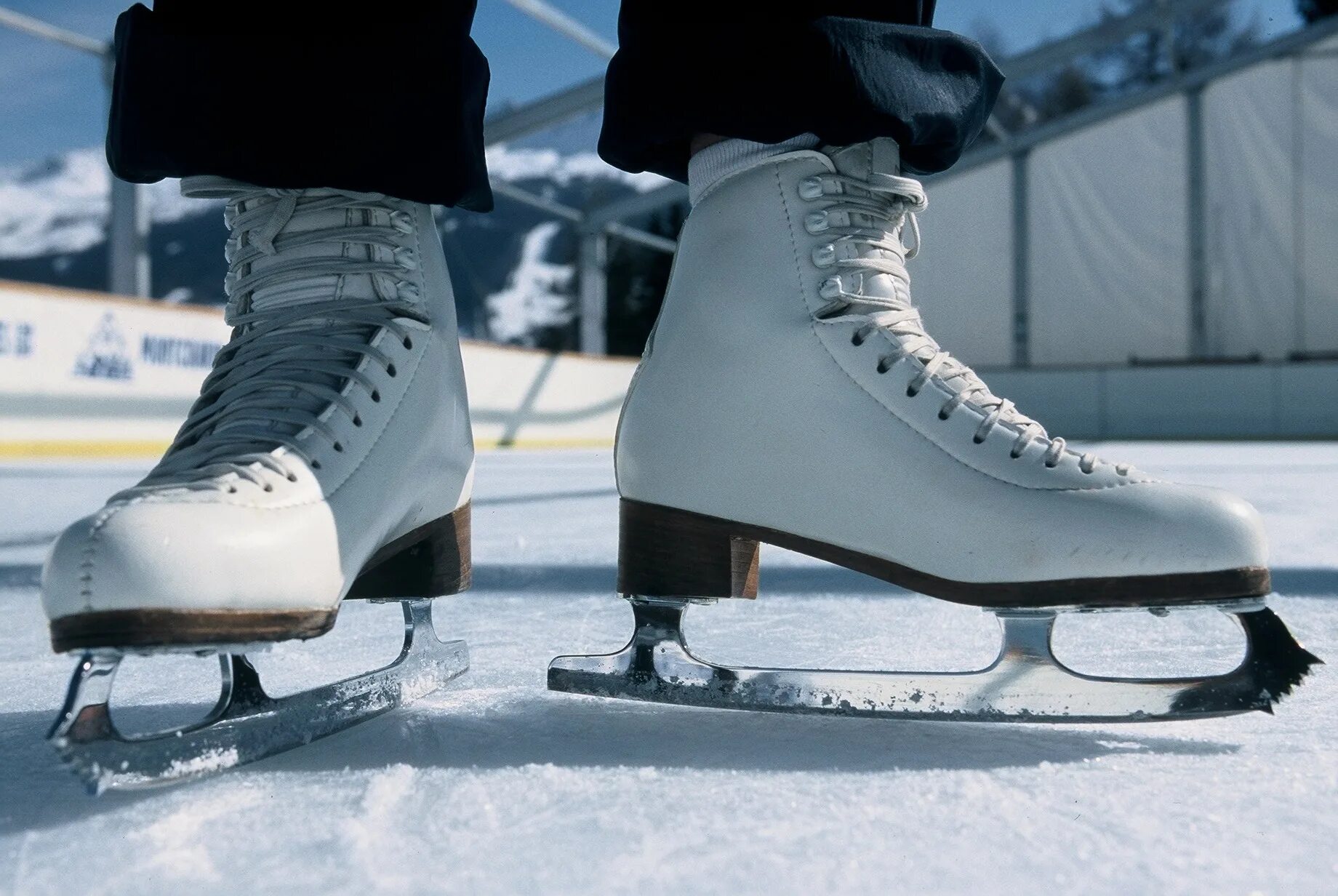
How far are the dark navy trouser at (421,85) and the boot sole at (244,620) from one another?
0.19 metres

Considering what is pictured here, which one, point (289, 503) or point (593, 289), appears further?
point (593, 289)

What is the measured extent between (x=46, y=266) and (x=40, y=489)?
818 inches

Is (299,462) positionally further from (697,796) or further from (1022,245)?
(1022,245)

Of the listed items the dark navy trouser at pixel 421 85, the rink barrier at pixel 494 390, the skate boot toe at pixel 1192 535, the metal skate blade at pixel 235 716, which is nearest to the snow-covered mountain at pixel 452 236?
the rink barrier at pixel 494 390

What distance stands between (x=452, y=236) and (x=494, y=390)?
2918mm

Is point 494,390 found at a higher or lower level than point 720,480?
higher

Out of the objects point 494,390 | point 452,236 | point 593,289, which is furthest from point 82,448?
point 452,236

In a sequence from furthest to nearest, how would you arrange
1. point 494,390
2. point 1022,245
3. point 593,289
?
point 1022,245
point 593,289
point 494,390

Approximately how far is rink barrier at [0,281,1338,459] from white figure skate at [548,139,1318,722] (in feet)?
5.91

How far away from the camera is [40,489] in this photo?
8.01 ft

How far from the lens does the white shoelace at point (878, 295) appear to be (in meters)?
0.56

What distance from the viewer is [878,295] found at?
23.0 inches

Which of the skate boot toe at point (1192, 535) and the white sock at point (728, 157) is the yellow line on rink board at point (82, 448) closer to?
the white sock at point (728, 157)

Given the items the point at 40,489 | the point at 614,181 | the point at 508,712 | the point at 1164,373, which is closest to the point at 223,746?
the point at 508,712
